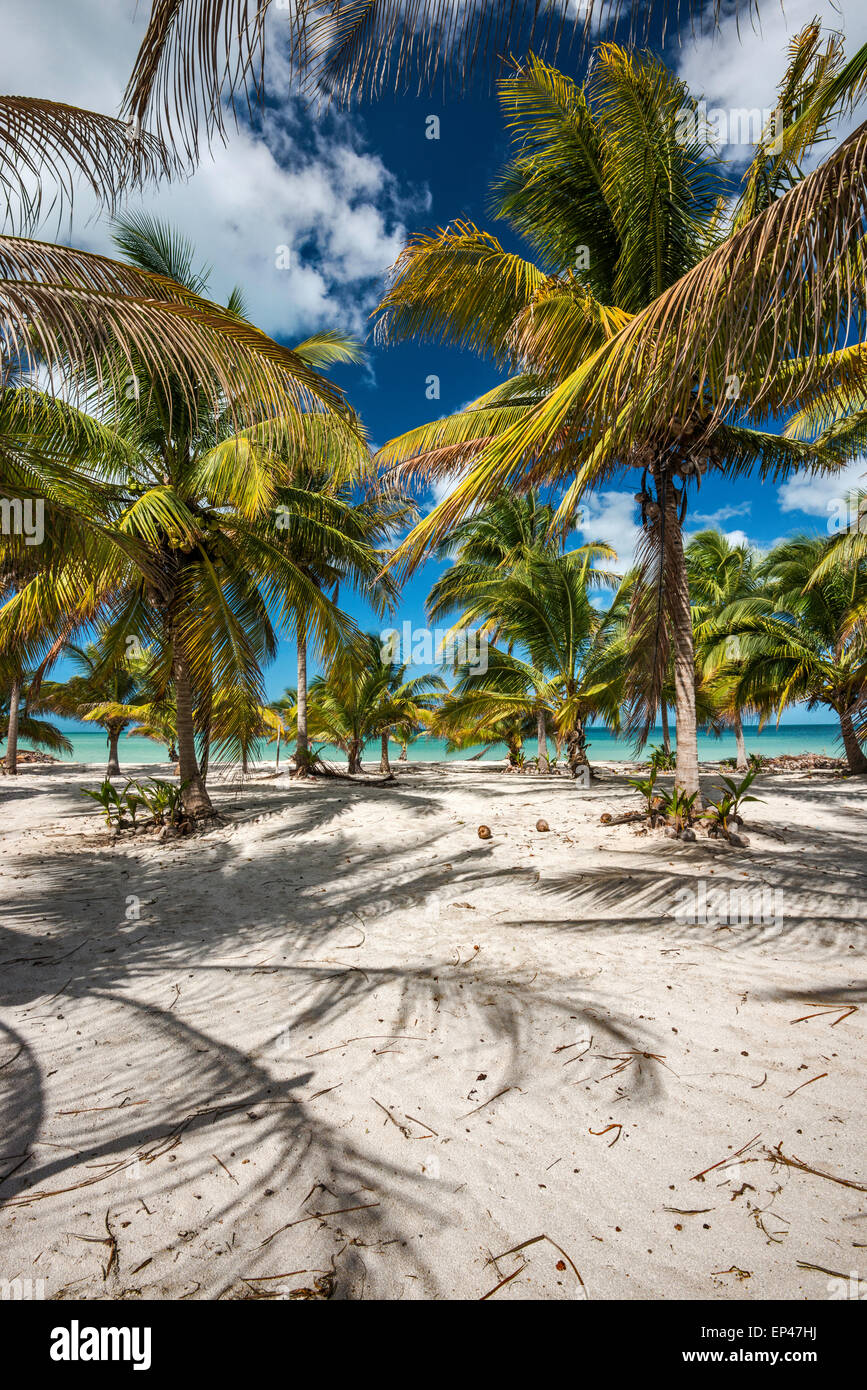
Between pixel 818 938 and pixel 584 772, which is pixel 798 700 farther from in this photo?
pixel 818 938

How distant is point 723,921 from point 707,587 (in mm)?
14999

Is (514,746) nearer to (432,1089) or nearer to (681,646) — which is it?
(681,646)

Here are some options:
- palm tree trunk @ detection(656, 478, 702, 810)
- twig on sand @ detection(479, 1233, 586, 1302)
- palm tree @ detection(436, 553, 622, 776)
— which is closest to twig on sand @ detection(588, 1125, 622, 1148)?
twig on sand @ detection(479, 1233, 586, 1302)

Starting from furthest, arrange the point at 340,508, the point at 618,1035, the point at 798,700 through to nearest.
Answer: the point at 798,700 < the point at 340,508 < the point at 618,1035

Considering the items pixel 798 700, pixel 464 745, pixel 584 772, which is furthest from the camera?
pixel 464 745

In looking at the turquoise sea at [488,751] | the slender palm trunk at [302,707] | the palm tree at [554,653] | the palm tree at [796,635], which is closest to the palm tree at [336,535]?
the slender palm trunk at [302,707]

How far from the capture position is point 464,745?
15922 mm

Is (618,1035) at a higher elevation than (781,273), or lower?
lower

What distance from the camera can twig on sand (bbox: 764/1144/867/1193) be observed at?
157 cm

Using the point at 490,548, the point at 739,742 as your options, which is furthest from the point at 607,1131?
the point at 739,742

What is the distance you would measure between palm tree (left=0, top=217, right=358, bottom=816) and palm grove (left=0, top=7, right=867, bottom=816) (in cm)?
4

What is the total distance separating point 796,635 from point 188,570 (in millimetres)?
12697
